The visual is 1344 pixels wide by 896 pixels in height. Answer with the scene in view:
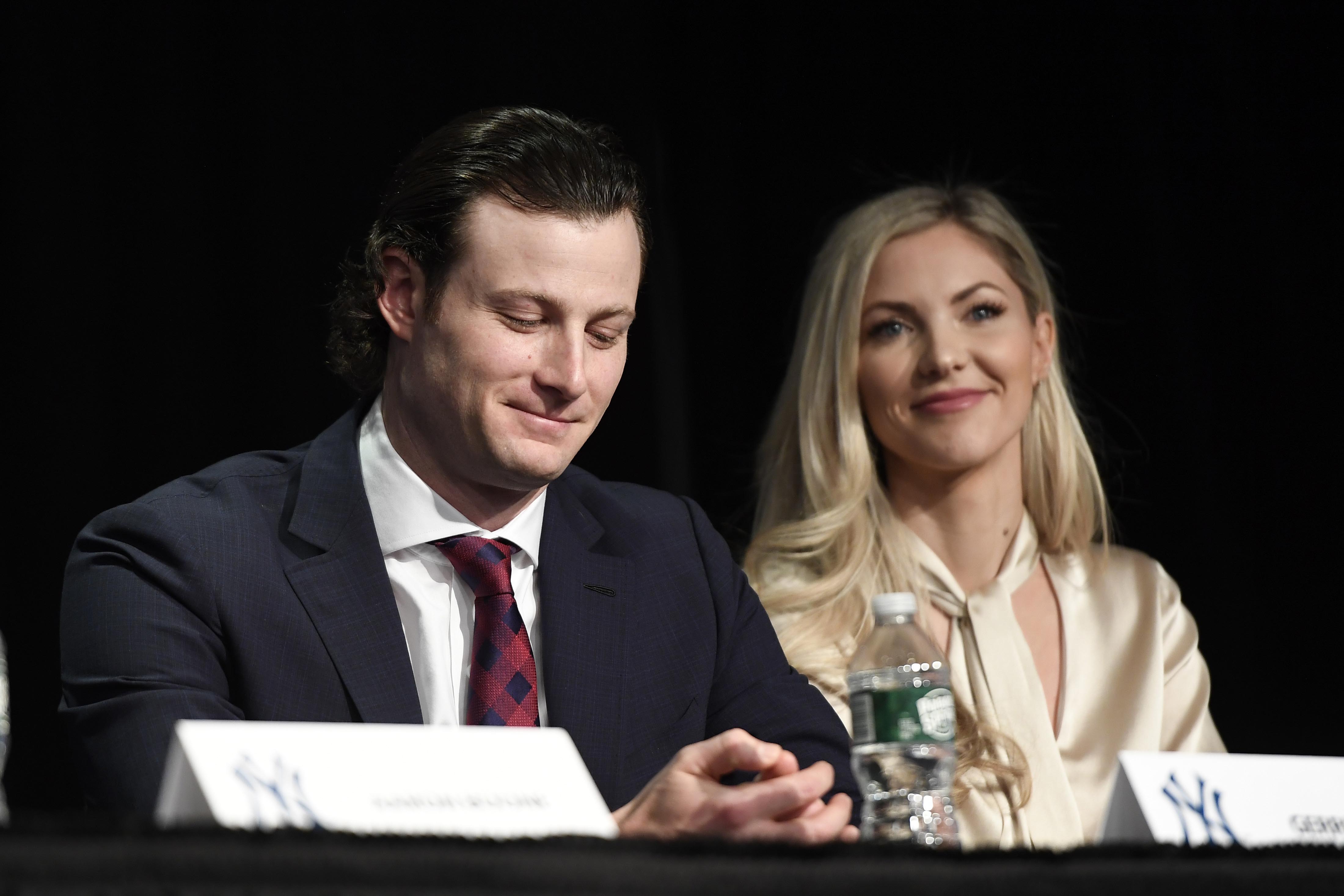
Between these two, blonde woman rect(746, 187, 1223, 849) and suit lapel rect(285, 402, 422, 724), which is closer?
suit lapel rect(285, 402, 422, 724)

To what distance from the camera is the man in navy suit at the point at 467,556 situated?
1505 millimetres

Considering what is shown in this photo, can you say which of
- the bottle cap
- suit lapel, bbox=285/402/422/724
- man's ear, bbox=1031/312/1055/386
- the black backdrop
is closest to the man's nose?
suit lapel, bbox=285/402/422/724

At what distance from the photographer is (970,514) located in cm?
250

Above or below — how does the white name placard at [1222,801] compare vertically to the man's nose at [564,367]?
below

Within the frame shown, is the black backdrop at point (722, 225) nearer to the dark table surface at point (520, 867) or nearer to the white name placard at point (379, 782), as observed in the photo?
the white name placard at point (379, 782)

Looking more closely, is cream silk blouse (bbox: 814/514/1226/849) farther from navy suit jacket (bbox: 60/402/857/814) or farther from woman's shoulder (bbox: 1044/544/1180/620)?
navy suit jacket (bbox: 60/402/857/814)

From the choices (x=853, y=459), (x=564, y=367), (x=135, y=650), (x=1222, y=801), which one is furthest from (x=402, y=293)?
(x=1222, y=801)

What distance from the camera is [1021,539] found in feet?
8.21

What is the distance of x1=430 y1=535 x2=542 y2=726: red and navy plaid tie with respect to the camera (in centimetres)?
159

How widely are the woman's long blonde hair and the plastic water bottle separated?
0.74m

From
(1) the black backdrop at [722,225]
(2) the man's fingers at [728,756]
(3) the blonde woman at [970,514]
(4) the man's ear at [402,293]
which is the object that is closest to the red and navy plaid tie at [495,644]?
(4) the man's ear at [402,293]

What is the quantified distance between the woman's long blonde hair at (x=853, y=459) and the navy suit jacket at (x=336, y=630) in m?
0.46

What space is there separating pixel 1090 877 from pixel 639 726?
Answer: 3.15 feet

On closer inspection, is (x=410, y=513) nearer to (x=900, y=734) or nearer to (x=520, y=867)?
(x=900, y=734)
